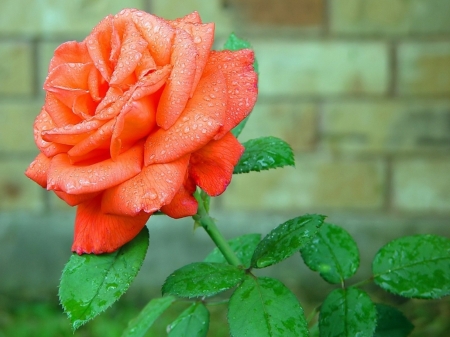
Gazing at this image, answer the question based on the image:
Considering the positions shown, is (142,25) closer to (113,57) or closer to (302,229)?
A: (113,57)

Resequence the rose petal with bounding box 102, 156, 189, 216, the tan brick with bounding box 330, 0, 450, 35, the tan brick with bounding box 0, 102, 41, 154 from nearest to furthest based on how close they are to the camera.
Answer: the rose petal with bounding box 102, 156, 189, 216, the tan brick with bounding box 330, 0, 450, 35, the tan brick with bounding box 0, 102, 41, 154

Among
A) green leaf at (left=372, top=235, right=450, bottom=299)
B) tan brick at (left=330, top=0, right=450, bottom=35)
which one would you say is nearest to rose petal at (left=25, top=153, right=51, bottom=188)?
green leaf at (left=372, top=235, right=450, bottom=299)

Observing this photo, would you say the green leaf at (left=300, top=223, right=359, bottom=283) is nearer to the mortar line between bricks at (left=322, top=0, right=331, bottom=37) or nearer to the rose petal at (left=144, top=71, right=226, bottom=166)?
the rose petal at (left=144, top=71, right=226, bottom=166)

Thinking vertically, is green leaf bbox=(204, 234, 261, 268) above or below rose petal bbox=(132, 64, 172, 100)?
below

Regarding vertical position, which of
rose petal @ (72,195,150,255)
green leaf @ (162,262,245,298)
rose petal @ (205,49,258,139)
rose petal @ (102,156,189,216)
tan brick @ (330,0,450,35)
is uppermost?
rose petal @ (205,49,258,139)

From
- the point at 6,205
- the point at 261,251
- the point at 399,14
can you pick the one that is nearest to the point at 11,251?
the point at 6,205

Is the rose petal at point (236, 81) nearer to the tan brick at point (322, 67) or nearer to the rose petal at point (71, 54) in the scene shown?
the rose petal at point (71, 54)

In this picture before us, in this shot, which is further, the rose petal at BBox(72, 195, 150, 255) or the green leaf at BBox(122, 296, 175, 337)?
the green leaf at BBox(122, 296, 175, 337)
